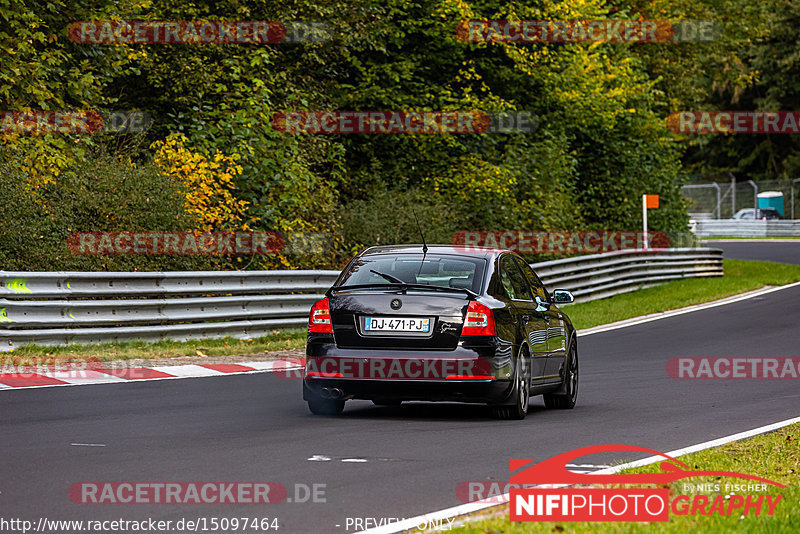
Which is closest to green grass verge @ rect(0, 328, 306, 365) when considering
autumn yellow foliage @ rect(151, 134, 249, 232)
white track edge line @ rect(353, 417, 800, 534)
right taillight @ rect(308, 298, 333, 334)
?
autumn yellow foliage @ rect(151, 134, 249, 232)

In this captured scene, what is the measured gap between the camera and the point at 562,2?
33938 mm

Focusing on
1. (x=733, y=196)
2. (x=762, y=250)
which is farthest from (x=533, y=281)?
(x=733, y=196)

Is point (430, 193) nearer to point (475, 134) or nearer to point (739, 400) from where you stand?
point (475, 134)

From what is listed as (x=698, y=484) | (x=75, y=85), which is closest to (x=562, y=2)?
(x=75, y=85)

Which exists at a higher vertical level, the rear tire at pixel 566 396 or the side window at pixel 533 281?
the side window at pixel 533 281

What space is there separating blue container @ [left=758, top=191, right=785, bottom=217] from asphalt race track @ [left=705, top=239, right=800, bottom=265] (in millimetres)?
5184

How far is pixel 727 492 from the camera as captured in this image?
23.3 ft

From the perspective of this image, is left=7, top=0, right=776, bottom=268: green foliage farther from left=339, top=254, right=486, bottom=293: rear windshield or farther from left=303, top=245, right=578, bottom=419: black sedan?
left=303, top=245, right=578, bottom=419: black sedan

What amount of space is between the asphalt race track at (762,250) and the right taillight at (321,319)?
1379 inches

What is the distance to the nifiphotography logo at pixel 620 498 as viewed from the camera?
651 centimetres

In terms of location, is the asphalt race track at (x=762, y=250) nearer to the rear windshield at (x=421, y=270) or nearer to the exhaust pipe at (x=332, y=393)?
the rear windshield at (x=421, y=270)

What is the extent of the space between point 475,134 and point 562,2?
4962 millimetres

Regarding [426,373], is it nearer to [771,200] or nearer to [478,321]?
[478,321]

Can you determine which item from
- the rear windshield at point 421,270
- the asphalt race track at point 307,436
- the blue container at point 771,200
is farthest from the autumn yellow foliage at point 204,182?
the blue container at point 771,200
